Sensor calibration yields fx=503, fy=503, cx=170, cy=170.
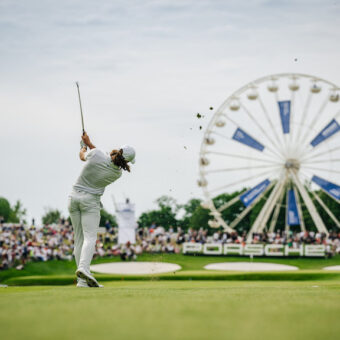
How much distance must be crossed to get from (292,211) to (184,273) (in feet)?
57.9

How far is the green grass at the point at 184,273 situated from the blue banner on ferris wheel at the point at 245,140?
25.3 ft

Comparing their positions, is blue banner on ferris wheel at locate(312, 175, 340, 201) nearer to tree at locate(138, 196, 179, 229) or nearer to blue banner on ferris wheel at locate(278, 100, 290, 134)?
blue banner on ferris wheel at locate(278, 100, 290, 134)

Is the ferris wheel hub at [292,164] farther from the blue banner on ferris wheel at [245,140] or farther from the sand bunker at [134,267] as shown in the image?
the sand bunker at [134,267]

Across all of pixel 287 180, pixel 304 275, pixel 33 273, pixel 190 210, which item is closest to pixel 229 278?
pixel 304 275

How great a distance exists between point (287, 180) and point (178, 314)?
3141cm

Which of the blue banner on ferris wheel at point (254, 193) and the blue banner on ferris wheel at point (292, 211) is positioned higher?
the blue banner on ferris wheel at point (254, 193)

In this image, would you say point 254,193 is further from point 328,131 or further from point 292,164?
point 328,131

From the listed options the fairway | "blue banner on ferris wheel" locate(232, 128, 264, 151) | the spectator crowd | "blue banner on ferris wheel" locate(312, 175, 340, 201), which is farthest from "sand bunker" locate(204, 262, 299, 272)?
the fairway

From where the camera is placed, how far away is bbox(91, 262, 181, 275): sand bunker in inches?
970

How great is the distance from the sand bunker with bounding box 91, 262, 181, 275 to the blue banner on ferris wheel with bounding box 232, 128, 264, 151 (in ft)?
34.0

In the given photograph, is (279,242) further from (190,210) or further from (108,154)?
(190,210)

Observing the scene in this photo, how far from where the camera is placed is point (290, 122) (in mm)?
33094

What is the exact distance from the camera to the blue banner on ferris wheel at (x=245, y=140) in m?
33.3

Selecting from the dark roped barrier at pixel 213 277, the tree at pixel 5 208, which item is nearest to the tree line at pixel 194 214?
the tree at pixel 5 208
